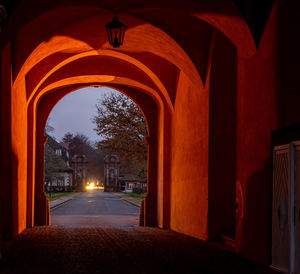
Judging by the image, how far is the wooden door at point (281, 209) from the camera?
604 cm

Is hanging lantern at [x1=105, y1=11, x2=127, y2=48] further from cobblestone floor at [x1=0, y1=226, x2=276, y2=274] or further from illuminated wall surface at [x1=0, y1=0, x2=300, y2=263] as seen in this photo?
cobblestone floor at [x1=0, y1=226, x2=276, y2=274]

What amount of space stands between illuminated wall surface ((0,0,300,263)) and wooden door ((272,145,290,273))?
0.70 ft

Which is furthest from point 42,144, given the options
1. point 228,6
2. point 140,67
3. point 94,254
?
point 228,6

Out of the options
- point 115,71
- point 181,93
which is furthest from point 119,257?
point 115,71

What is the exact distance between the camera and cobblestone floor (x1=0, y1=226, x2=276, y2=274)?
611 cm

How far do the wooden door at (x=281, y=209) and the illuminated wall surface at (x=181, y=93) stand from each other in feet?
0.70

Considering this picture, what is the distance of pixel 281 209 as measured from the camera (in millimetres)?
6168

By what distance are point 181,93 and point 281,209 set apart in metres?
6.87

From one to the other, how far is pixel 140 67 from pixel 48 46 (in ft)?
12.1

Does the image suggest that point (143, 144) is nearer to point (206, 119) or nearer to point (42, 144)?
point (42, 144)

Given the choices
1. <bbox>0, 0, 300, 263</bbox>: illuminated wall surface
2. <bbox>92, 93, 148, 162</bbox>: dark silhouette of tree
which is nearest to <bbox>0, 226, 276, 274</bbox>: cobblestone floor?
<bbox>0, 0, 300, 263</bbox>: illuminated wall surface

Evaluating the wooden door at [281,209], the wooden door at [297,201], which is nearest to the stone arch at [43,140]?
the wooden door at [281,209]

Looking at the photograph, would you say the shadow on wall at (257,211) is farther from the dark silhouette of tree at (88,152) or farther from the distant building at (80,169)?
the dark silhouette of tree at (88,152)

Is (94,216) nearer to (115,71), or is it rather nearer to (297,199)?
(115,71)
